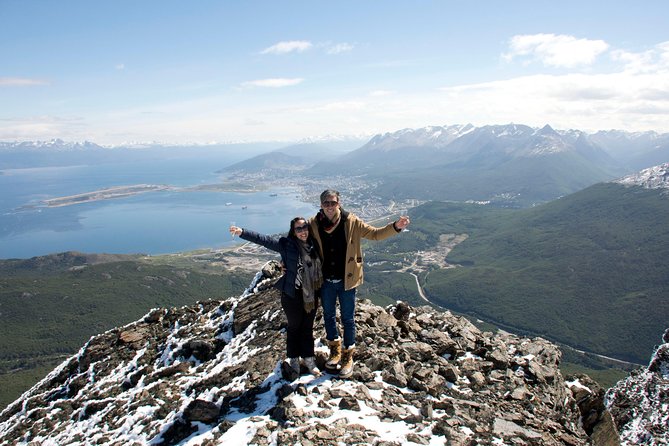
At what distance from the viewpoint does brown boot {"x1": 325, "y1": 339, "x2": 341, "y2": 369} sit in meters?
10.5

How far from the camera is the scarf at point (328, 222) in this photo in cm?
943

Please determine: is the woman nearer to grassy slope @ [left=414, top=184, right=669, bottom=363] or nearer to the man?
the man

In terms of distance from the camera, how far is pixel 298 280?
9.70m

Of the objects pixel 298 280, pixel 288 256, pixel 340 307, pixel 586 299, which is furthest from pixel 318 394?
pixel 586 299

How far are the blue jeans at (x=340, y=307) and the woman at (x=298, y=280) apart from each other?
0.92ft

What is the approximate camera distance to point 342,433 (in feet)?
26.8

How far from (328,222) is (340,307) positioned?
2.25 metres

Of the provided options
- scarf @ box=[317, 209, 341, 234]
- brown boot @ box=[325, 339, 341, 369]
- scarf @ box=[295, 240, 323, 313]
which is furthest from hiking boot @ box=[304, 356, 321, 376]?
scarf @ box=[317, 209, 341, 234]

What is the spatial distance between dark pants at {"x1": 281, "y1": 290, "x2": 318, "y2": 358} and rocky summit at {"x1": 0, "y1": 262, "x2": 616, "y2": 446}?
660mm

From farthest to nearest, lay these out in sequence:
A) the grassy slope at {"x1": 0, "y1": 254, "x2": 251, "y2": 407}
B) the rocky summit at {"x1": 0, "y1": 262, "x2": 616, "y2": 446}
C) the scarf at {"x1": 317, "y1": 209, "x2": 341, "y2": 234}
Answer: the grassy slope at {"x1": 0, "y1": 254, "x2": 251, "y2": 407}
the scarf at {"x1": 317, "y1": 209, "x2": 341, "y2": 234}
the rocky summit at {"x1": 0, "y1": 262, "x2": 616, "y2": 446}

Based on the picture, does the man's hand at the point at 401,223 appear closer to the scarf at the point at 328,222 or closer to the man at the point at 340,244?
the man at the point at 340,244

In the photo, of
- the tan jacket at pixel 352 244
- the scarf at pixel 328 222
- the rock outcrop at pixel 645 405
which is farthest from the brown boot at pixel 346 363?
the rock outcrop at pixel 645 405

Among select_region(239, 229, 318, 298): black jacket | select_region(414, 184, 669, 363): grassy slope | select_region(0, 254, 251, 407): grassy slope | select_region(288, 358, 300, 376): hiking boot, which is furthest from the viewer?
select_region(414, 184, 669, 363): grassy slope

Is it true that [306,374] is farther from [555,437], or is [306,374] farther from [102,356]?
[102,356]
